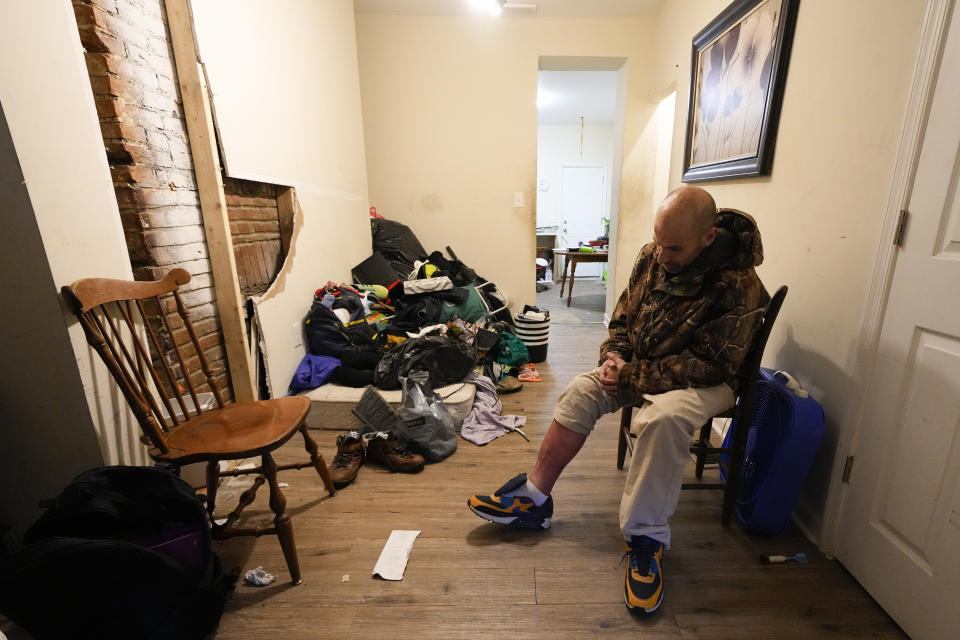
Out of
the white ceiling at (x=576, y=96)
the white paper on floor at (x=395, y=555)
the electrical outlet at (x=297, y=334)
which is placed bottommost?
the white paper on floor at (x=395, y=555)

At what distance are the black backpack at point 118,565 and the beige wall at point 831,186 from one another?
1.98 meters

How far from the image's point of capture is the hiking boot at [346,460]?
1782mm

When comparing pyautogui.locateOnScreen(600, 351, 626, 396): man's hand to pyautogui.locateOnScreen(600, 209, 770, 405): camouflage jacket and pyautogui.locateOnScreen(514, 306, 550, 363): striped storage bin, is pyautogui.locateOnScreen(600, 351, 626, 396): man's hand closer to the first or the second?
pyautogui.locateOnScreen(600, 209, 770, 405): camouflage jacket

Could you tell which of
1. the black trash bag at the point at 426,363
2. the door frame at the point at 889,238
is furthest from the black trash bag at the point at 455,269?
the door frame at the point at 889,238

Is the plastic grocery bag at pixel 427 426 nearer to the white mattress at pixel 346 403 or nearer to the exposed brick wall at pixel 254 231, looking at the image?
the white mattress at pixel 346 403

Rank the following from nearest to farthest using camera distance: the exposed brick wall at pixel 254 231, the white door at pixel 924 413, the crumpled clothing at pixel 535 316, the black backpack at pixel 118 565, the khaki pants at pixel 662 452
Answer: the black backpack at pixel 118 565
the white door at pixel 924 413
the khaki pants at pixel 662 452
the exposed brick wall at pixel 254 231
the crumpled clothing at pixel 535 316

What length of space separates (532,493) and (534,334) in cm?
177

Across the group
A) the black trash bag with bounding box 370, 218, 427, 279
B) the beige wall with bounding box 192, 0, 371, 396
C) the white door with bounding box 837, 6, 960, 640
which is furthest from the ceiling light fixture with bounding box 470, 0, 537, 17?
the white door with bounding box 837, 6, 960, 640

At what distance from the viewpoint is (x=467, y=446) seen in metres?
2.10

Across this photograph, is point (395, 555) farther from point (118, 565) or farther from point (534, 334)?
point (534, 334)

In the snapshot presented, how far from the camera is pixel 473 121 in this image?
359cm

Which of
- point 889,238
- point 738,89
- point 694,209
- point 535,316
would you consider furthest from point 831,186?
point 535,316

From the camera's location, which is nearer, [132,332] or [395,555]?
[132,332]

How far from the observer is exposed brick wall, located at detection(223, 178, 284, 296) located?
1.98 meters
